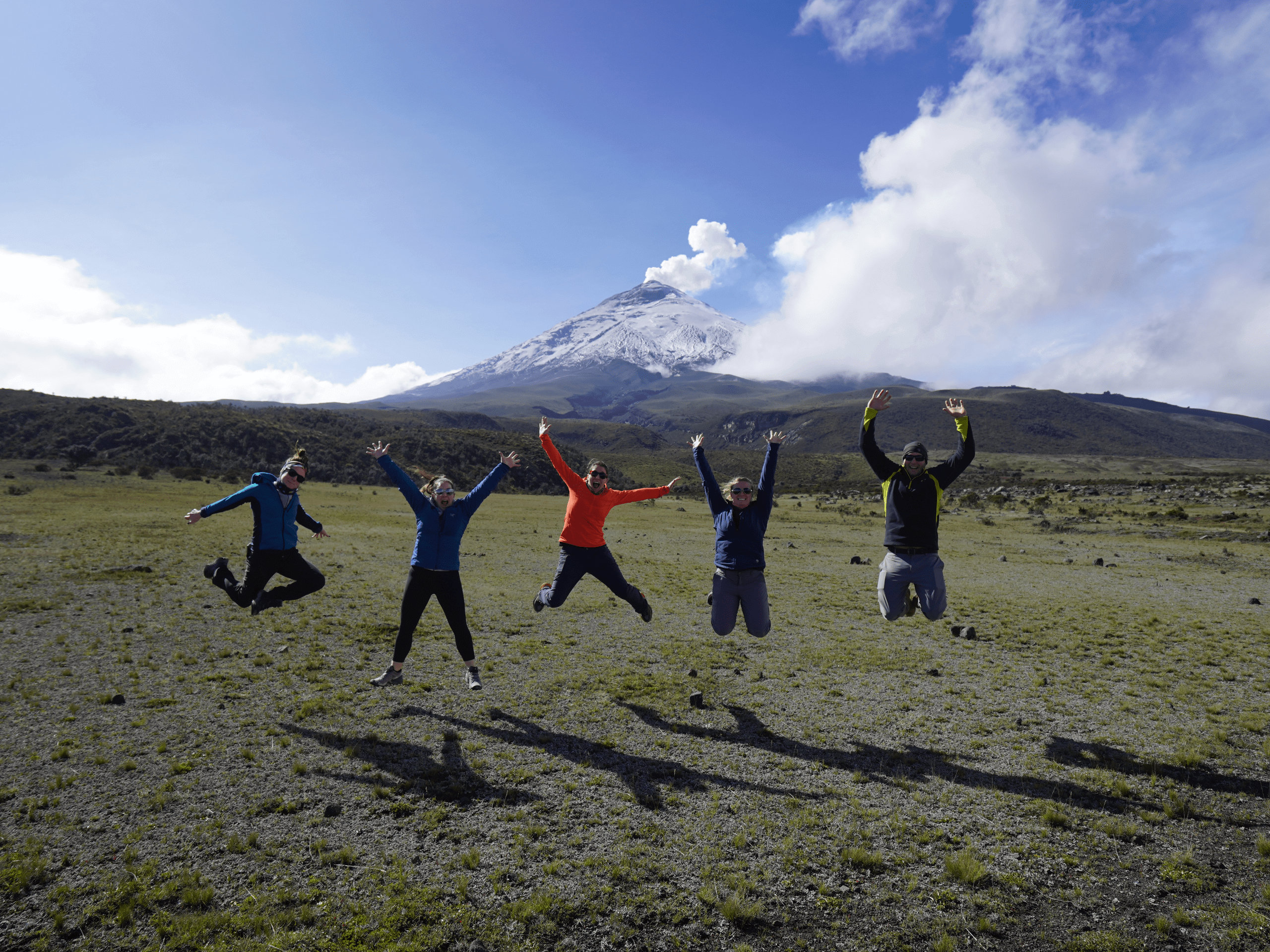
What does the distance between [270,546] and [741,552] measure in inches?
288

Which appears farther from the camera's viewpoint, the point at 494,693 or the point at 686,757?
the point at 494,693

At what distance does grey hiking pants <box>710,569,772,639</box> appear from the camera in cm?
887

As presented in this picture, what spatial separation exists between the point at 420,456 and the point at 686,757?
87801mm

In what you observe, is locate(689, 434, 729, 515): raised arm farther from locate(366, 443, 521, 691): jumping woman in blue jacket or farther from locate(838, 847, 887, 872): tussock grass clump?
locate(838, 847, 887, 872): tussock grass clump

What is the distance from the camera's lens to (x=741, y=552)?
8.82 m

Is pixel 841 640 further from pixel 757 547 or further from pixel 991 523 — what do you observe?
pixel 991 523

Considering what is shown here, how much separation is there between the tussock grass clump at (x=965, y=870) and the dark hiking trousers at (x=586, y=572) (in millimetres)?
5379

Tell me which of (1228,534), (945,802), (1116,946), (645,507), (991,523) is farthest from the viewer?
(645,507)

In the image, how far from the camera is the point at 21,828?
5.37 meters

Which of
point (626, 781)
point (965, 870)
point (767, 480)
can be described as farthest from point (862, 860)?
point (767, 480)

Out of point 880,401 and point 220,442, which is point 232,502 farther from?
point 220,442

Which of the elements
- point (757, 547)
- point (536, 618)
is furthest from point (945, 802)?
point (536, 618)

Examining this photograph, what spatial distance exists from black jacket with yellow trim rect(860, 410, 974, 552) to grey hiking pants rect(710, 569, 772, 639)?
1969 mm

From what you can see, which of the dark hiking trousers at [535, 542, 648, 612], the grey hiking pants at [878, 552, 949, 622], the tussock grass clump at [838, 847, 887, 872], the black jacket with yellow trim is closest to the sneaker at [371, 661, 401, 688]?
the dark hiking trousers at [535, 542, 648, 612]
